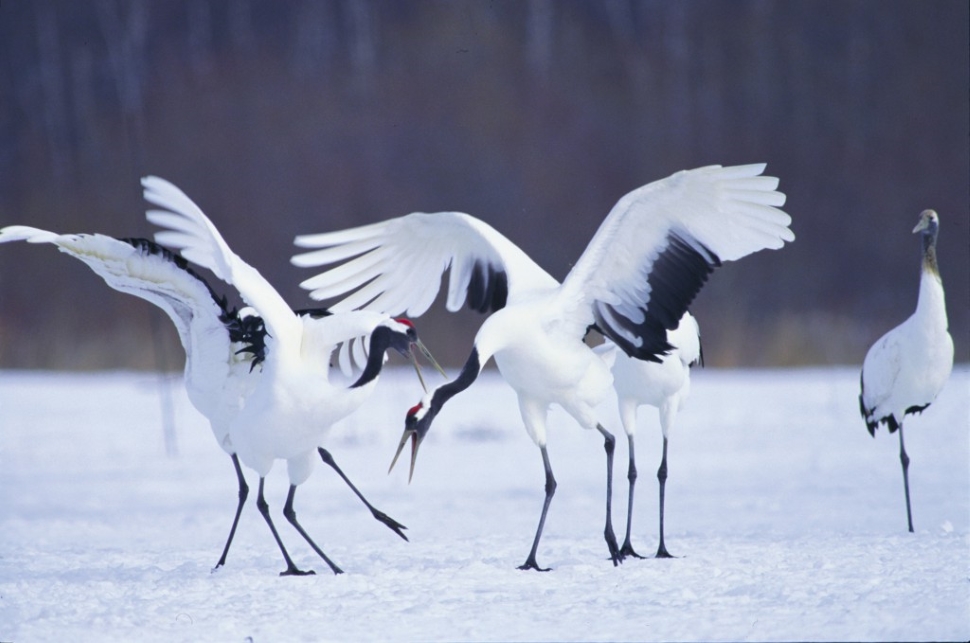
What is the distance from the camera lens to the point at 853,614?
3455mm

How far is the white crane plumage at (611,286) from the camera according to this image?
458cm

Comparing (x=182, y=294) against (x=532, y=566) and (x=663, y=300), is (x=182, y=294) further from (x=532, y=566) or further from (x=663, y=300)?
(x=663, y=300)

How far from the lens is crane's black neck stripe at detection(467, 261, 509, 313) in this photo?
5637 mm

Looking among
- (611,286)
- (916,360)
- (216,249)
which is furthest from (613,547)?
(916,360)

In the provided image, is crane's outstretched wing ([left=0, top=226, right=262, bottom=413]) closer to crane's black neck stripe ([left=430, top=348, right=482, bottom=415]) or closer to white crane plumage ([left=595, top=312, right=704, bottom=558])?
crane's black neck stripe ([left=430, top=348, right=482, bottom=415])

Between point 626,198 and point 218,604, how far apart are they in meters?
2.12

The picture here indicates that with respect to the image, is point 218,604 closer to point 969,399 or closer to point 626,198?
point 626,198

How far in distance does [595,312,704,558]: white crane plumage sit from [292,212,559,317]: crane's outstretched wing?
60 cm

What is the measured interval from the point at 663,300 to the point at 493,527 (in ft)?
6.72

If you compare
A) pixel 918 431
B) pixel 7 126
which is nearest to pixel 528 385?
pixel 918 431

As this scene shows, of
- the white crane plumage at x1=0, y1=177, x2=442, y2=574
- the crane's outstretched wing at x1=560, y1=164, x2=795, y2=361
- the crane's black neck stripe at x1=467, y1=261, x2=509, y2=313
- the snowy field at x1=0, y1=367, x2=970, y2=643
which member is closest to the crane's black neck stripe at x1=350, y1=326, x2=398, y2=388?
the white crane plumage at x1=0, y1=177, x2=442, y2=574

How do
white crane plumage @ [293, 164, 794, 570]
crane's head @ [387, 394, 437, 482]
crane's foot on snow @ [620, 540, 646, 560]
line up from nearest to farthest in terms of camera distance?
crane's head @ [387, 394, 437, 482] → white crane plumage @ [293, 164, 794, 570] → crane's foot on snow @ [620, 540, 646, 560]

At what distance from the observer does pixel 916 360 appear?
611 cm

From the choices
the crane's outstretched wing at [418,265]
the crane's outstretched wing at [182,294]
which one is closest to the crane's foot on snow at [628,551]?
the crane's outstretched wing at [418,265]
